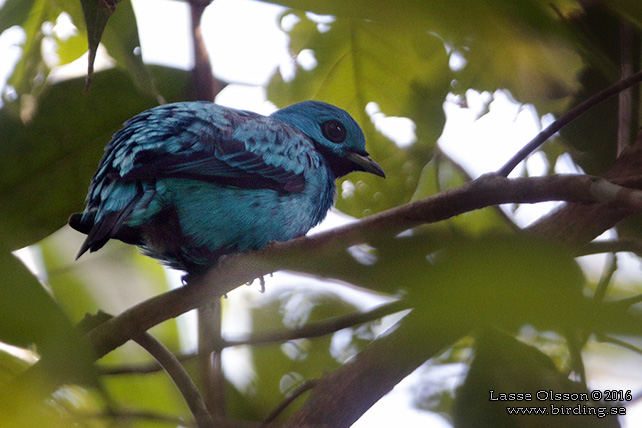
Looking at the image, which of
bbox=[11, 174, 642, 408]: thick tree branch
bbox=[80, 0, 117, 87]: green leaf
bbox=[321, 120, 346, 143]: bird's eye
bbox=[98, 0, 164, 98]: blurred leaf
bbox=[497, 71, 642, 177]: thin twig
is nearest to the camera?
bbox=[11, 174, 642, 408]: thick tree branch

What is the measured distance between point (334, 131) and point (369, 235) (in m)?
3.61

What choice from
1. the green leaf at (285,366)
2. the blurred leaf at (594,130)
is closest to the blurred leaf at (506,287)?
the green leaf at (285,366)

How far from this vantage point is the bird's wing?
3.21 metres

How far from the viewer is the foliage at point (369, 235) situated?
654 mm

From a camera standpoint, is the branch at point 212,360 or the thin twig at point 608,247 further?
the branch at point 212,360

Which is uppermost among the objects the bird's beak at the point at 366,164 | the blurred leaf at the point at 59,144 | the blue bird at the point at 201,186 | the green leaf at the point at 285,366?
the blurred leaf at the point at 59,144

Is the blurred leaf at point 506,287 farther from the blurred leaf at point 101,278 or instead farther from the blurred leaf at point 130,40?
the blurred leaf at point 101,278

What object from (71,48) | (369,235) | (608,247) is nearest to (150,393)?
(71,48)

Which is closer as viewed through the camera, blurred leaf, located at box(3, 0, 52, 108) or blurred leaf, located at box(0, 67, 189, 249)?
blurred leaf, located at box(0, 67, 189, 249)

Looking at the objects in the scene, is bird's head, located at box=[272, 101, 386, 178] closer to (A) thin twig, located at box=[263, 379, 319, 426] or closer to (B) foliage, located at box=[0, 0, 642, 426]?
(B) foliage, located at box=[0, 0, 642, 426]

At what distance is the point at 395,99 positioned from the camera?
372 cm

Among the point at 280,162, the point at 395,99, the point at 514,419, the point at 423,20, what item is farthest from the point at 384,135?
the point at 423,20

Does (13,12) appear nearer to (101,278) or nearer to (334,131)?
(101,278)

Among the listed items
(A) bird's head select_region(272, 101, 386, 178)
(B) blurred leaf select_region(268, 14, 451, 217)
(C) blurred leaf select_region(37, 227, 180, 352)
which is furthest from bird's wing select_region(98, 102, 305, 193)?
(C) blurred leaf select_region(37, 227, 180, 352)
